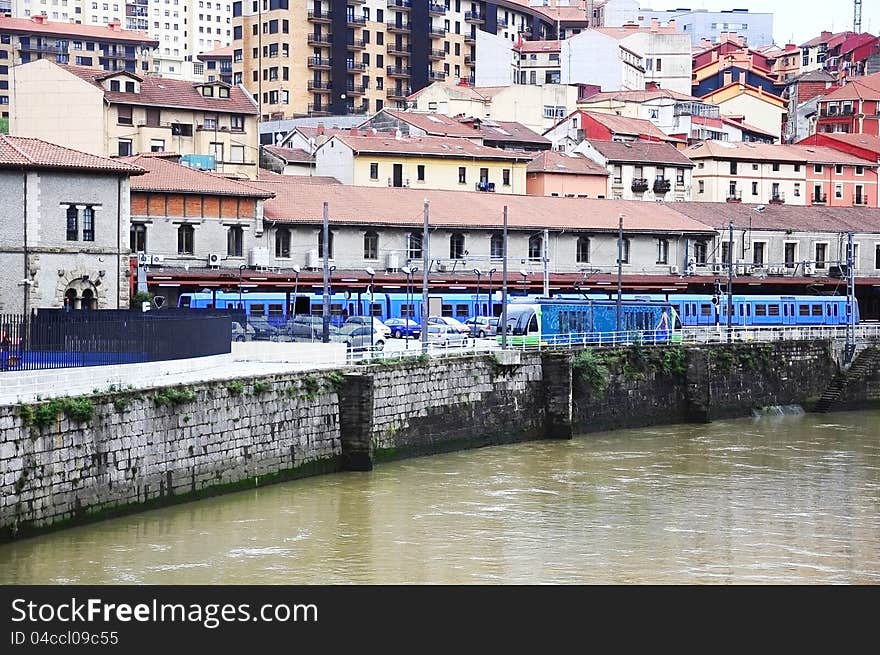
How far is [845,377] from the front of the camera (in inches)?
2852

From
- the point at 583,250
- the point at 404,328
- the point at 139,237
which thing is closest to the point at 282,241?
the point at 139,237

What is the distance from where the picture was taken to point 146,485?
38.9m

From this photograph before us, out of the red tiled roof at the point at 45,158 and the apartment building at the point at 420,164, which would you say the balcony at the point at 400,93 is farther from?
the red tiled roof at the point at 45,158

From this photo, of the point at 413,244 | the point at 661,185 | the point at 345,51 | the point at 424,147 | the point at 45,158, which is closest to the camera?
the point at 45,158

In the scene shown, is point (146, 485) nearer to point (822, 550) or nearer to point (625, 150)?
point (822, 550)

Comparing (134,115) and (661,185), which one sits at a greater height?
(134,115)

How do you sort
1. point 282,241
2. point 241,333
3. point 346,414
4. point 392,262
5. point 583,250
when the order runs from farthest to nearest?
point 583,250
point 392,262
point 282,241
point 241,333
point 346,414

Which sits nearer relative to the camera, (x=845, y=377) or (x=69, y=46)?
(x=845, y=377)

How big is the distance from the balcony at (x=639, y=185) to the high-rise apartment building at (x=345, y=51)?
3564cm

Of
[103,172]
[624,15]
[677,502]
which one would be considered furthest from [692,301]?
[624,15]

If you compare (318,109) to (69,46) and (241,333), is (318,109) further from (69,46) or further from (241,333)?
(241,333)

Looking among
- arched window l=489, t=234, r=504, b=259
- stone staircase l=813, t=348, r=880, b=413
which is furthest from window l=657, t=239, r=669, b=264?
stone staircase l=813, t=348, r=880, b=413

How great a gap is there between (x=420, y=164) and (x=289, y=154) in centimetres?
982

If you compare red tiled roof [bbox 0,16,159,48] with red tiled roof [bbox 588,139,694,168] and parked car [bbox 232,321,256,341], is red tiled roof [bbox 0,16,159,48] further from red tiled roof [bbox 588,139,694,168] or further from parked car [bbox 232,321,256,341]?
parked car [bbox 232,321,256,341]
